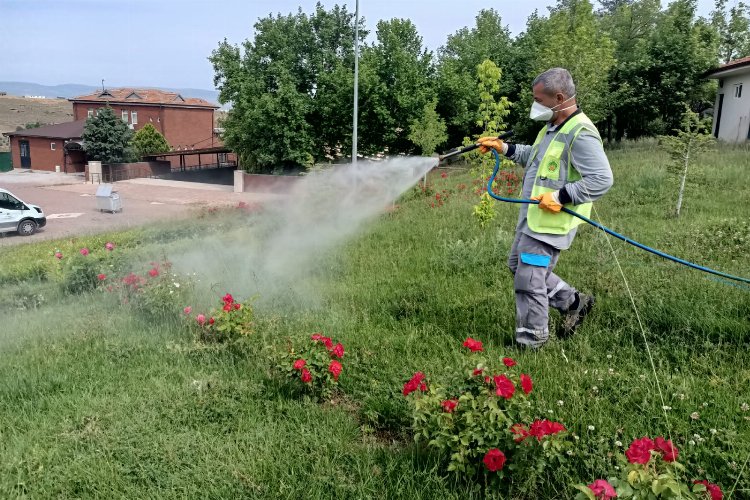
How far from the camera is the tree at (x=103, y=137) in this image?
124ft

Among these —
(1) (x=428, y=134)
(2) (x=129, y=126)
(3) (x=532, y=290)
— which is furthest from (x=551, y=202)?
(2) (x=129, y=126)

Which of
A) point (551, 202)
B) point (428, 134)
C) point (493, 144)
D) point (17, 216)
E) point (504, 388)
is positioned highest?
point (428, 134)

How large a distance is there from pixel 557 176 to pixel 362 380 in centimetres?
193

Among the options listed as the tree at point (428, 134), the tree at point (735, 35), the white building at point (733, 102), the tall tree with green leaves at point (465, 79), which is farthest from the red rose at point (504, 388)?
the tree at point (735, 35)

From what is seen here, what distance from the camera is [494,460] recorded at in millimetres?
2283

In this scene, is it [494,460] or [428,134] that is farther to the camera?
[428,134]

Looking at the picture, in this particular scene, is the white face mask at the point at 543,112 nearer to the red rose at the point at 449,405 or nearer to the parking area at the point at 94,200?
the red rose at the point at 449,405

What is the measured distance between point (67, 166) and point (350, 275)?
143 ft

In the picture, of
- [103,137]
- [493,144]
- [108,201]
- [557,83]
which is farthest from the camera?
[103,137]

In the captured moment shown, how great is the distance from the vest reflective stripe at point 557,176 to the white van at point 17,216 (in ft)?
60.5

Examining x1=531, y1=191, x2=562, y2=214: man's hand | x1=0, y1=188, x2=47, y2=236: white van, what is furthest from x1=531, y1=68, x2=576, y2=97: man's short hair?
x1=0, y1=188, x2=47, y2=236: white van

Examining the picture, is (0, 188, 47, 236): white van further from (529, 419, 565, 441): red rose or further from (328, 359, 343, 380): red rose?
(529, 419, 565, 441): red rose

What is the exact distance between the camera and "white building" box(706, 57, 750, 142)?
66.3 feet

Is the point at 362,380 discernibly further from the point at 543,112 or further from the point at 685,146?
the point at 685,146
